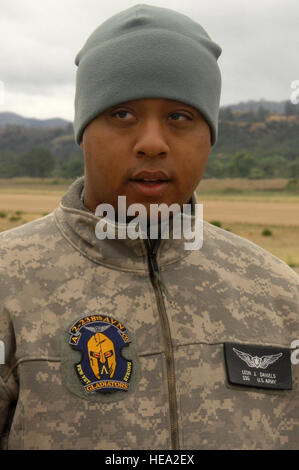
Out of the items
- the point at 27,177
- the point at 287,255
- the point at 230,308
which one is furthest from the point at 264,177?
the point at 230,308

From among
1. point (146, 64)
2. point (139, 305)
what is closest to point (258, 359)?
point (139, 305)

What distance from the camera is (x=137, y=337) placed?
1.94 m

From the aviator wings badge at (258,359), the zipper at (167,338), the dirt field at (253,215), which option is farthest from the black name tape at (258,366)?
the dirt field at (253,215)

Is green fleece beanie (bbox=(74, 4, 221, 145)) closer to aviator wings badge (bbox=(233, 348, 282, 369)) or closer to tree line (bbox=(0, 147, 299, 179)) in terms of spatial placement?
aviator wings badge (bbox=(233, 348, 282, 369))

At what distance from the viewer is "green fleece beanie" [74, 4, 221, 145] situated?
1951 millimetres

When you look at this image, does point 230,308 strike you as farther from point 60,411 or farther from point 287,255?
point 287,255

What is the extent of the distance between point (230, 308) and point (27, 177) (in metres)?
83.9

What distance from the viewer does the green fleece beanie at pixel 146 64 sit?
195 cm

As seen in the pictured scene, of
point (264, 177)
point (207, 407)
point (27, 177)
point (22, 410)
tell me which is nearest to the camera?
point (22, 410)

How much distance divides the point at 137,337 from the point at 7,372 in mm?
392

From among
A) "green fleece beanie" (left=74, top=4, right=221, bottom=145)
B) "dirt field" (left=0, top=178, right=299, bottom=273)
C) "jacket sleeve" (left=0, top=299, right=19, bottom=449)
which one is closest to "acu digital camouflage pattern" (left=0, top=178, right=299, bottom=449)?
"jacket sleeve" (left=0, top=299, right=19, bottom=449)

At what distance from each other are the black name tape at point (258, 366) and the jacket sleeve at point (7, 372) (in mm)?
655

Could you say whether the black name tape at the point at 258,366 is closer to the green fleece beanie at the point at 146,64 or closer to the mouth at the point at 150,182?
the mouth at the point at 150,182
